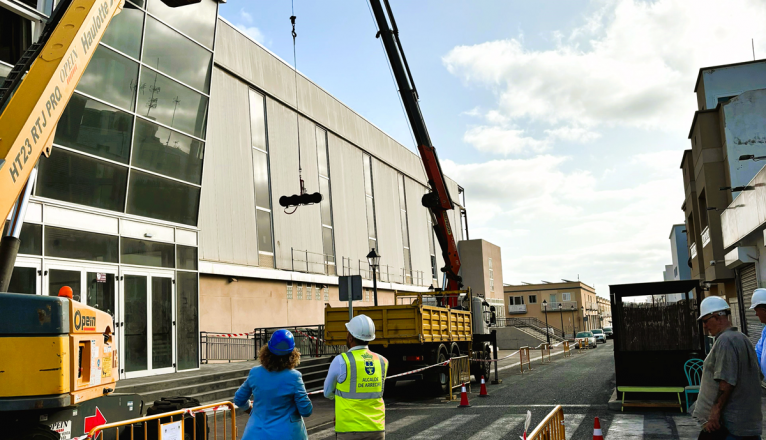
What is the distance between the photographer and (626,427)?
11062 millimetres

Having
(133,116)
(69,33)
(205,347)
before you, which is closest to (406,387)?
(205,347)

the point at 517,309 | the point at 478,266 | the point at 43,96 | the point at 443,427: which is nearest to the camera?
the point at 43,96

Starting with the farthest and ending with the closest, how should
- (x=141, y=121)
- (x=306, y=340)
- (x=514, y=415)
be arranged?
(x=306, y=340), (x=141, y=121), (x=514, y=415)

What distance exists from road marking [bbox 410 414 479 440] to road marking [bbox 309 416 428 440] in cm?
64

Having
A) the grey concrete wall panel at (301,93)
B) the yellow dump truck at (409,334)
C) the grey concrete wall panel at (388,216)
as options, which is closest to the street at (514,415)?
the yellow dump truck at (409,334)

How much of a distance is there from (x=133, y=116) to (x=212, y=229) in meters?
9.69

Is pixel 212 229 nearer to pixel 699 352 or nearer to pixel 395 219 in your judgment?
pixel 699 352

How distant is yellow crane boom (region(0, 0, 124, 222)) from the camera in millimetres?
7885

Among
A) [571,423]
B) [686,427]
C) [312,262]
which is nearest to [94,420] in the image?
[571,423]

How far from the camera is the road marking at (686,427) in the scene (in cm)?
1011

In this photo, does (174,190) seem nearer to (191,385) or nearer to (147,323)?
(147,323)

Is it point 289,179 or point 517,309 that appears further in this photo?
point 517,309

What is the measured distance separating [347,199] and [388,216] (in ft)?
23.0

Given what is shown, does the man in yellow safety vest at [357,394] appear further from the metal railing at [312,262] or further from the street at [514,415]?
the metal railing at [312,262]
